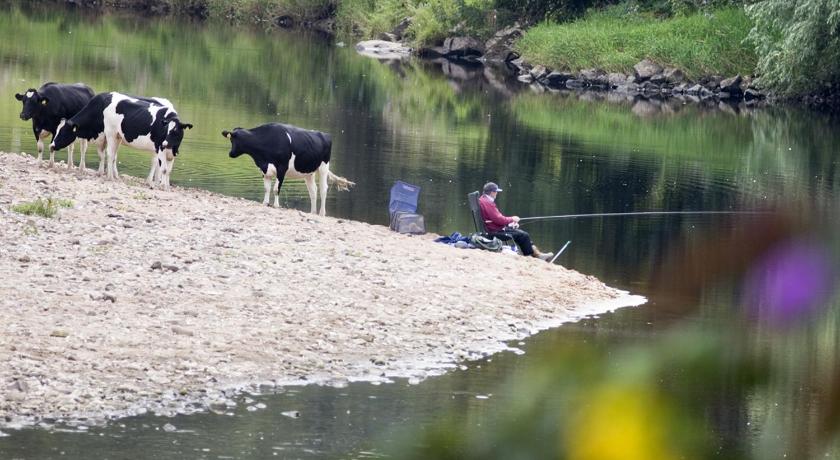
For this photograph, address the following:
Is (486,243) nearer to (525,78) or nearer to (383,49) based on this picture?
(525,78)

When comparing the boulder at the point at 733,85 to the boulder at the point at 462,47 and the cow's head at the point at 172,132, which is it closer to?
the boulder at the point at 462,47

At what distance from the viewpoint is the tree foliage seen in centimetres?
4788

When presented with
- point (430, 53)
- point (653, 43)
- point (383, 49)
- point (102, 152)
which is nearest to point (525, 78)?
point (653, 43)

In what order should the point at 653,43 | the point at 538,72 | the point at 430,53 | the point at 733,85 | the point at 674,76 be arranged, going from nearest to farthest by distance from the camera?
the point at 733,85 → the point at 674,76 → the point at 653,43 → the point at 538,72 → the point at 430,53

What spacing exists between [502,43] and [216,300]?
56.8 meters

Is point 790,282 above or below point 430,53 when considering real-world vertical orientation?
below

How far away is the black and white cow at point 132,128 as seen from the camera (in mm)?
21047

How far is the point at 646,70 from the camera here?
59844 mm

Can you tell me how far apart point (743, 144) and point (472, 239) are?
23.0 metres

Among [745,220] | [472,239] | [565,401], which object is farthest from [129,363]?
[745,220]

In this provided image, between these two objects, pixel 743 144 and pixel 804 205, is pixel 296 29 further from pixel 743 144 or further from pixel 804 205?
pixel 804 205

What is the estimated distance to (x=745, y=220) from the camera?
27625 mm

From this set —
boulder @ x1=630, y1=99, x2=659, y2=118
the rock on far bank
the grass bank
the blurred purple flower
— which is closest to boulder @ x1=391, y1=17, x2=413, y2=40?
the grass bank

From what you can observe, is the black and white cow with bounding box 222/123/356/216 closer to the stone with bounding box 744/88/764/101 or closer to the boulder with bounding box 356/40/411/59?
the stone with bounding box 744/88/764/101
